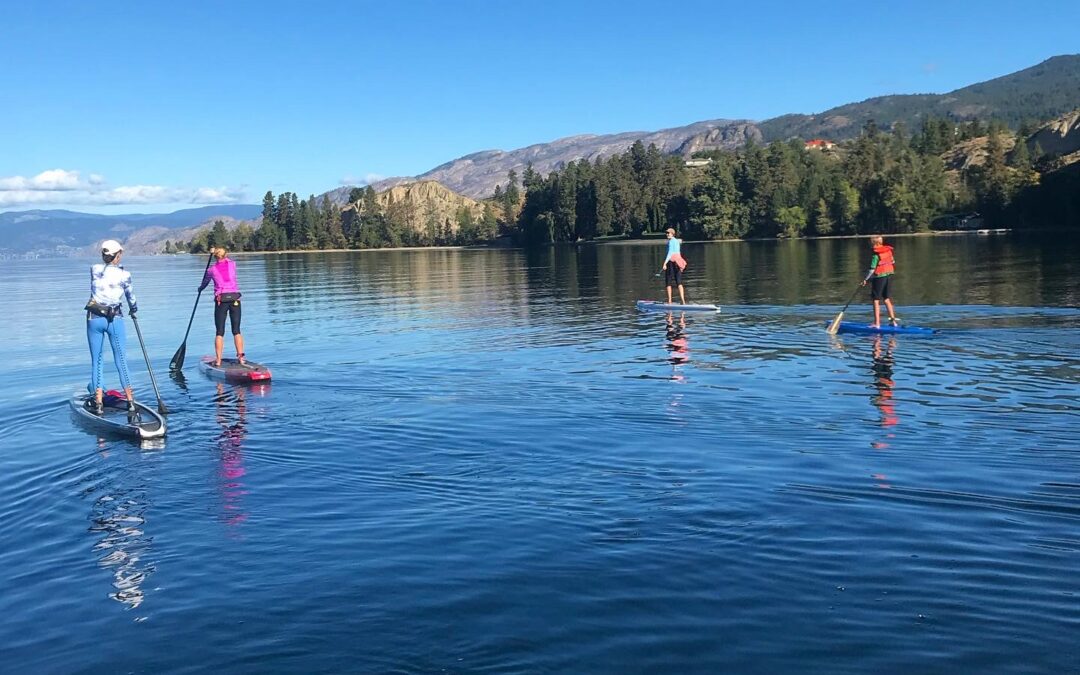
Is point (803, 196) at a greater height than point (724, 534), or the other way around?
point (803, 196)

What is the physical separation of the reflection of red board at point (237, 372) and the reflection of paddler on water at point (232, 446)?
0.29 meters

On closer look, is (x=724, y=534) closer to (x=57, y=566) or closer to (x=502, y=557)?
(x=502, y=557)

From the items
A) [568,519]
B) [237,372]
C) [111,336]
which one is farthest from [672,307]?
[568,519]

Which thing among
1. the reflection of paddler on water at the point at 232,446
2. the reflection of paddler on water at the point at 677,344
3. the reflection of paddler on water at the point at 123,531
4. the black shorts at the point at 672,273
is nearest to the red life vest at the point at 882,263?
the reflection of paddler on water at the point at 677,344

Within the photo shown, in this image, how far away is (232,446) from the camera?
13828 millimetres

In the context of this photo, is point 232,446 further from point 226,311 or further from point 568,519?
point 226,311

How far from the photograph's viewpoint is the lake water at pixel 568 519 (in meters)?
6.93

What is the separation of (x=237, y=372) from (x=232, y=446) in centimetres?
631

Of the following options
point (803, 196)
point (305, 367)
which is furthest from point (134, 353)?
point (803, 196)

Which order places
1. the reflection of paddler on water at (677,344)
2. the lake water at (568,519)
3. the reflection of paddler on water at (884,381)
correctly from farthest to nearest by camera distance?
the reflection of paddler on water at (677,344)
the reflection of paddler on water at (884,381)
the lake water at (568,519)

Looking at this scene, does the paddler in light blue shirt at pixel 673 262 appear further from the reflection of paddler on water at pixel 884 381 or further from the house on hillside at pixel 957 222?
the house on hillside at pixel 957 222

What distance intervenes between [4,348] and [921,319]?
30.1 meters

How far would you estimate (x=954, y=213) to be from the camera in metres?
156

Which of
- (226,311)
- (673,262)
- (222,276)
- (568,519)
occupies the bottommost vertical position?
(568,519)
